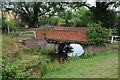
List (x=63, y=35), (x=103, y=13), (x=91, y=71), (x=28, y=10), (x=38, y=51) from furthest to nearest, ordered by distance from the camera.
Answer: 1. (x=28, y=10)
2. (x=103, y=13)
3. (x=38, y=51)
4. (x=63, y=35)
5. (x=91, y=71)

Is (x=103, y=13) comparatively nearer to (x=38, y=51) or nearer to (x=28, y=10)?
(x=38, y=51)

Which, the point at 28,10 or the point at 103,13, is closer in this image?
the point at 103,13

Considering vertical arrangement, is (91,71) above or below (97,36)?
below

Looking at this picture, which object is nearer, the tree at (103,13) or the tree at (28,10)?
the tree at (103,13)

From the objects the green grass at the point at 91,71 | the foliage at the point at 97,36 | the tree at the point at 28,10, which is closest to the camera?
the green grass at the point at 91,71

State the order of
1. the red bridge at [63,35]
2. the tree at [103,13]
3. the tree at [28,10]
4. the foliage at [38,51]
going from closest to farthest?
the red bridge at [63,35] → the foliage at [38,51] → the tree at [103,13] → the tree at [28,10]

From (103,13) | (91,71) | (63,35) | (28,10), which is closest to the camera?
(91,71)

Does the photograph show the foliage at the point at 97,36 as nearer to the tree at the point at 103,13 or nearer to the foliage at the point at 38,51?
the foliage at the point at 38,51

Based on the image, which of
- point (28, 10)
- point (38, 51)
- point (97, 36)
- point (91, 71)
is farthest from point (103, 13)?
point (91, 71)

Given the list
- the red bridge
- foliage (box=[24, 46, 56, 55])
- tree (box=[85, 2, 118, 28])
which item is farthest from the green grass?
tree (box=[85, 2, 118, 28])

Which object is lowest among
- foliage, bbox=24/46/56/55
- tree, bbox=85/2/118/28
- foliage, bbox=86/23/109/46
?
foliage, bbox=24/46/56/55

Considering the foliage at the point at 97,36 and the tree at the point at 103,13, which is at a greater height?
the tree at the point at 103,13

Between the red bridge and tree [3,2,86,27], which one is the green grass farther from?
tree [3,2,86,27]

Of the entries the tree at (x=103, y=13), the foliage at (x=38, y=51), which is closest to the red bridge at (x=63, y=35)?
the foliage at (x=38, y=51)
